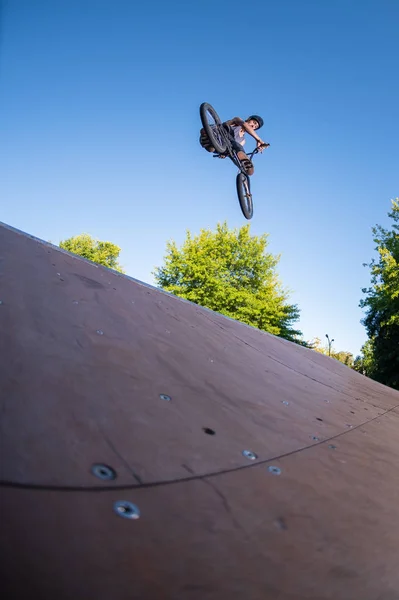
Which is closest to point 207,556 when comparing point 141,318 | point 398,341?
point 141,318

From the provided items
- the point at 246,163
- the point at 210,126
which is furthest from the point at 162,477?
the point at 246,163

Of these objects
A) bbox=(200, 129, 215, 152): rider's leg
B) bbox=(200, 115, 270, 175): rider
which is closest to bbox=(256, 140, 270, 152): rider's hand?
bbox=(200, 115, 270, 175): rider

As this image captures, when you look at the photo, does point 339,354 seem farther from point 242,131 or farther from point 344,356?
point 242,131

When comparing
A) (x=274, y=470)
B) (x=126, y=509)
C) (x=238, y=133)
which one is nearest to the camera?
(x=126, y=509)

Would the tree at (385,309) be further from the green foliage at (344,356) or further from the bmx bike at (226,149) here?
the green foliage at (344,356)

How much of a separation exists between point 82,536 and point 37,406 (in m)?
0.31

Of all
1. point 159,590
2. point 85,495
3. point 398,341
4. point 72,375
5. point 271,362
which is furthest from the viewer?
point 398,341

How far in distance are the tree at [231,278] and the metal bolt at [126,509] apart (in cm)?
1728

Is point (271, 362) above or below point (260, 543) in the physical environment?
Result: above

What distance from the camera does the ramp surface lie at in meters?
0.48

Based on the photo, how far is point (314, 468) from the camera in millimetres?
946

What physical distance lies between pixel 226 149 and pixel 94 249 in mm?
31183

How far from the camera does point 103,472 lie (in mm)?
632

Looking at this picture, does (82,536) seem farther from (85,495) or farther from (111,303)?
(111,303)
